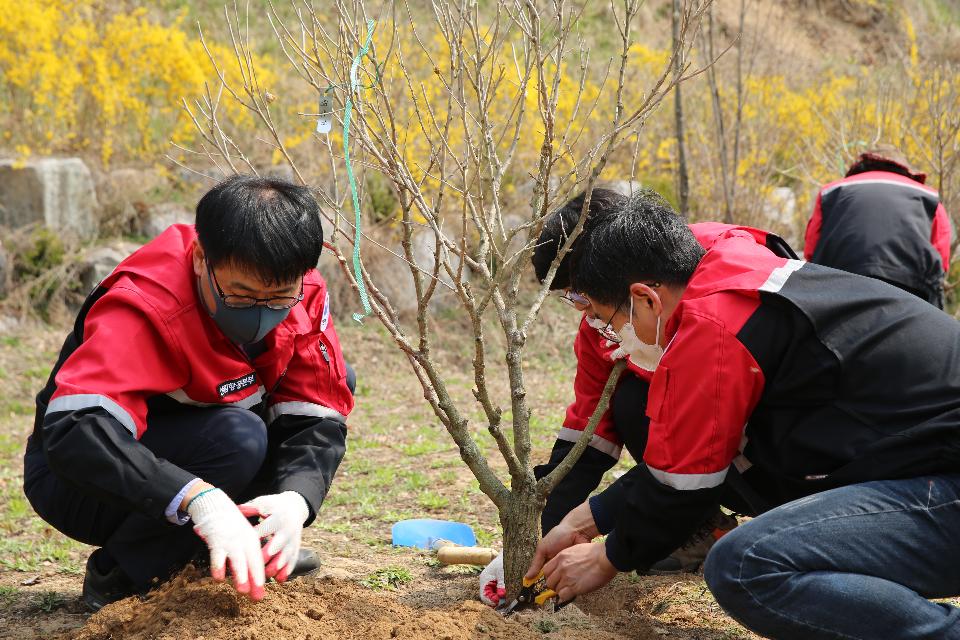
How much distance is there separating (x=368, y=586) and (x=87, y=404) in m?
1.10

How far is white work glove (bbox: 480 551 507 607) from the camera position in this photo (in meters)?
2.65

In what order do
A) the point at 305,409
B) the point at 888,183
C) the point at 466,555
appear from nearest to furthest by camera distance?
the point at 305,409, the point at 466,555, the point at 888,183

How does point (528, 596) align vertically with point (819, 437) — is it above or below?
→ below

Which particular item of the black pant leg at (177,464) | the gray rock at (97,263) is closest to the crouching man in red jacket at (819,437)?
the black pant leg at (177,464)

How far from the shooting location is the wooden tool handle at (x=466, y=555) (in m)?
2.96

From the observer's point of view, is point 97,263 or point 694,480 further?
point 97,263

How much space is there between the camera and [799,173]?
353 inches

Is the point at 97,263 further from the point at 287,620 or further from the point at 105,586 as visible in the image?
the point at 287,620

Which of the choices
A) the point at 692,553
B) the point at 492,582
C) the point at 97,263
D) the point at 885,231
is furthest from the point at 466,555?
the point at 97,263

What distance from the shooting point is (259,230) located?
221cm

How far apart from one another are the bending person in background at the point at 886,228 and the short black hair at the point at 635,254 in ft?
7.00

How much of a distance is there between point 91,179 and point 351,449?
396 centimetres

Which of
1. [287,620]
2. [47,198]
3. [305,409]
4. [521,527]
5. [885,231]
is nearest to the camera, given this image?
[287,620]

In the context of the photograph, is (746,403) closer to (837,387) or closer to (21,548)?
(837,387)
